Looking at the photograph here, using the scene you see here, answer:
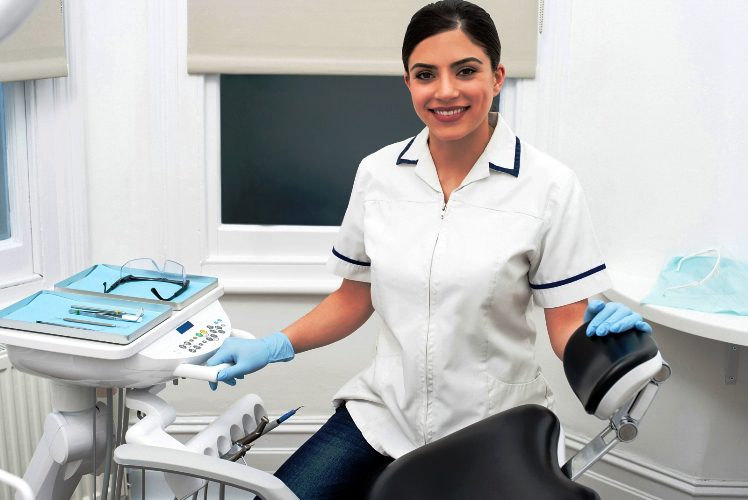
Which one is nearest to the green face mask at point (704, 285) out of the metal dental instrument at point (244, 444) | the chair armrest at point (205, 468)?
the metal dental instrument at point (244, 444)

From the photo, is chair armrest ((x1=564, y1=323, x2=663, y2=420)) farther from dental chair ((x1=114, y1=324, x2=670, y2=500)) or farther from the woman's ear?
the woman's ear

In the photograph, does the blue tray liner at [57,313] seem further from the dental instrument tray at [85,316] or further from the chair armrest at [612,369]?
the chair armrest at [612,369]

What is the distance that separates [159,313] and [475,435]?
56cm

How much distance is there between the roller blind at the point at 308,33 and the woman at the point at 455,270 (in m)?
0.67

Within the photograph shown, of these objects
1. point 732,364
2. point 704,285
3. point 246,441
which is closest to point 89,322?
point 246,441

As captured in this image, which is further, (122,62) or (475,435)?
(122,62)

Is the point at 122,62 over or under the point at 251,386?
over

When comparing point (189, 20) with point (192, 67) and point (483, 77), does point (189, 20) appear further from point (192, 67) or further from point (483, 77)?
point (483, 77)

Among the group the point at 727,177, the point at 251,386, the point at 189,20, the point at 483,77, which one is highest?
the point at 189,20

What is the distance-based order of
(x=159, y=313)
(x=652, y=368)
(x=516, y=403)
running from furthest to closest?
(x=516, y=403)
(x=159, y=313)
(x=652, y=368)

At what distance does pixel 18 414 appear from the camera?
1939mm

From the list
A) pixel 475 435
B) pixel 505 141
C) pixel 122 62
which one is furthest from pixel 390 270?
pixel 122 62

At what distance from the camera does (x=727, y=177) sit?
6.80 ft

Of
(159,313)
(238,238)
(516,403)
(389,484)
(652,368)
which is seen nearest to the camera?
(652,368)
